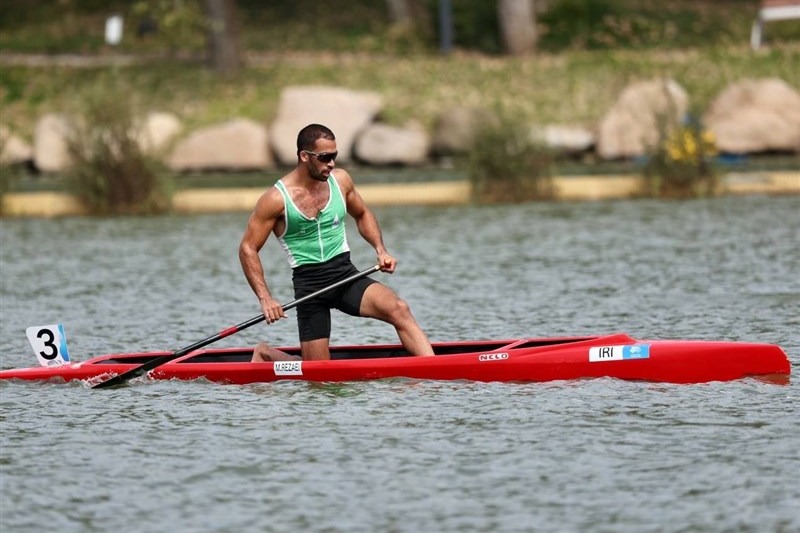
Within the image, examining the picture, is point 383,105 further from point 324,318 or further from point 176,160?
point 324,318

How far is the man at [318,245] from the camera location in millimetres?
11539

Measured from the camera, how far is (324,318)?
12.0 meters

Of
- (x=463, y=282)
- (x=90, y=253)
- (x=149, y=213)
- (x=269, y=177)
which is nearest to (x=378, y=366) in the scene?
(x=463, y=282)

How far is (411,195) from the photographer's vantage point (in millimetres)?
25984

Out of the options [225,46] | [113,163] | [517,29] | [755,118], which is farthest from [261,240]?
[517,29]

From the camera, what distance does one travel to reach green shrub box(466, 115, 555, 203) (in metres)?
24.4

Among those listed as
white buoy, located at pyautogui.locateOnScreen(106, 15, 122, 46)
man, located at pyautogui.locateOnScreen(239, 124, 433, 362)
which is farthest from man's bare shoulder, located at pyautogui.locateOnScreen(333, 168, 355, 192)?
white buoy, located at pyautogui.locateOnScreen(106, 15, 122, 46)

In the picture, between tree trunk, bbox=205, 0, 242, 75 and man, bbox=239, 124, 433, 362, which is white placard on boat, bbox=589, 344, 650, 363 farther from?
tree trunk, bbox=205, 0, 242, 75

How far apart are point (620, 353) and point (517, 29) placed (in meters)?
27.4

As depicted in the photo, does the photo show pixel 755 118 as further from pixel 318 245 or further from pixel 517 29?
pixel 318 245

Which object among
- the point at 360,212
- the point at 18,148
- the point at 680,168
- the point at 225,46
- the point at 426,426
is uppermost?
the point at 225,46

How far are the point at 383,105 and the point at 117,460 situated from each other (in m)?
25.6

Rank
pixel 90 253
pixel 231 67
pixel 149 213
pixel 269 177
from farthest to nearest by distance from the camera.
A: pixel 231 67 < pixel 269 177 < pixel 149 213 < pixel 90 253

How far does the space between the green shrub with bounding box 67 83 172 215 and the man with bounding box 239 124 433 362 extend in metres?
12.3
